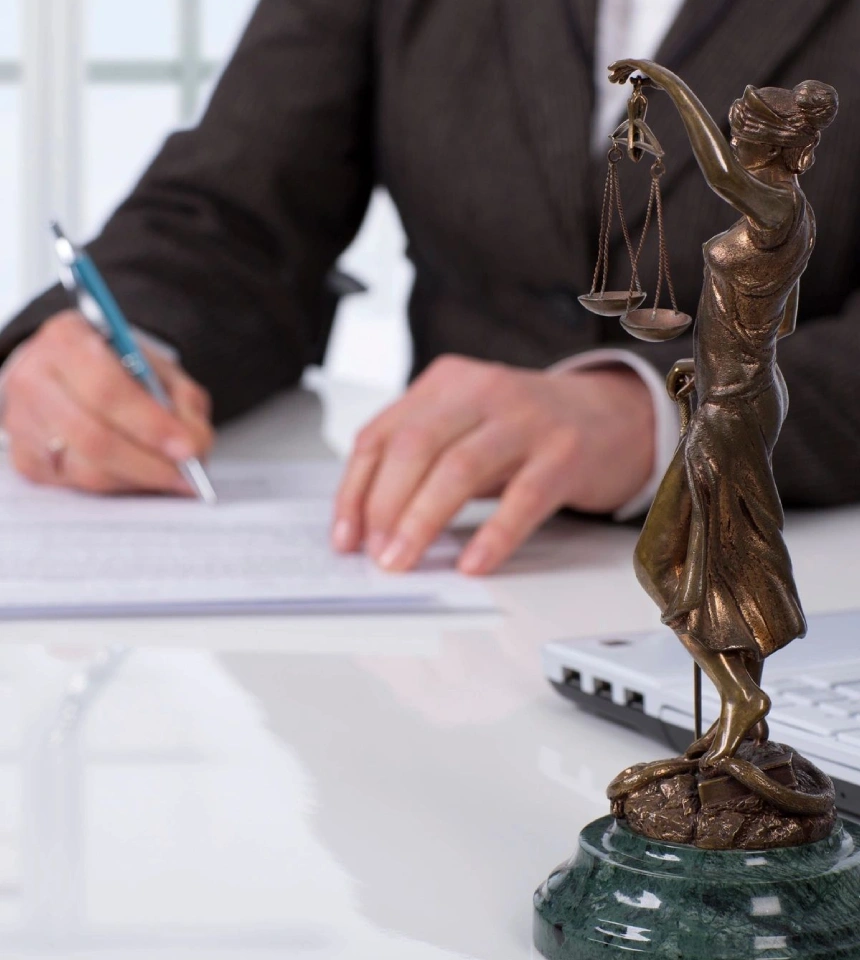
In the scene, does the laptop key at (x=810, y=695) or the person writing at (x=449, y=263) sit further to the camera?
the person writing at (x=449, y=263)

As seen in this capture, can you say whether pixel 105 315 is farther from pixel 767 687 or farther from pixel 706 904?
pixel 706 904

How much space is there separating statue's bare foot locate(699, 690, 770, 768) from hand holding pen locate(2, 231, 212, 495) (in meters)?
0.65

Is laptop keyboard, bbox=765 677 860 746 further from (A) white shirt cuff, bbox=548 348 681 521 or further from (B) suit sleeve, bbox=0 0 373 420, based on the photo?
(B) suit sleeve, bbox=0 0 373 420

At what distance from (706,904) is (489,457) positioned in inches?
20.3

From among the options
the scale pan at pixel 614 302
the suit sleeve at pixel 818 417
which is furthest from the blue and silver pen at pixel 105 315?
the scale pan at pixel 614 302

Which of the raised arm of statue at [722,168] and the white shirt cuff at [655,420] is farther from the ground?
the raised arm of statue at [722,168]

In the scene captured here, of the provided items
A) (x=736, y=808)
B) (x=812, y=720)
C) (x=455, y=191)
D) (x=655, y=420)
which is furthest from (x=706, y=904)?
(x=455, y=191)

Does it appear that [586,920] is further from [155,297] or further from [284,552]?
[155,297]

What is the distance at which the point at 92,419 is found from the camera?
93 centimetres

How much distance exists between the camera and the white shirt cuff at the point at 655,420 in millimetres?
838

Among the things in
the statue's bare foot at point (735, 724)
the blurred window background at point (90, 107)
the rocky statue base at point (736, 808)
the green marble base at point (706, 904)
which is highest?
the statue's bare foot at point (735, 724)

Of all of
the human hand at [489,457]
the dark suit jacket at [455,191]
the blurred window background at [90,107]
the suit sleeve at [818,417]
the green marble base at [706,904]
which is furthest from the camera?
the blurred window background at [90,107]

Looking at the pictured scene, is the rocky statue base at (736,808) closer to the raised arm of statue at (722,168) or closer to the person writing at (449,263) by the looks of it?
the raised arm of statue at (722,168)

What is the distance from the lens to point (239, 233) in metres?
1.23
